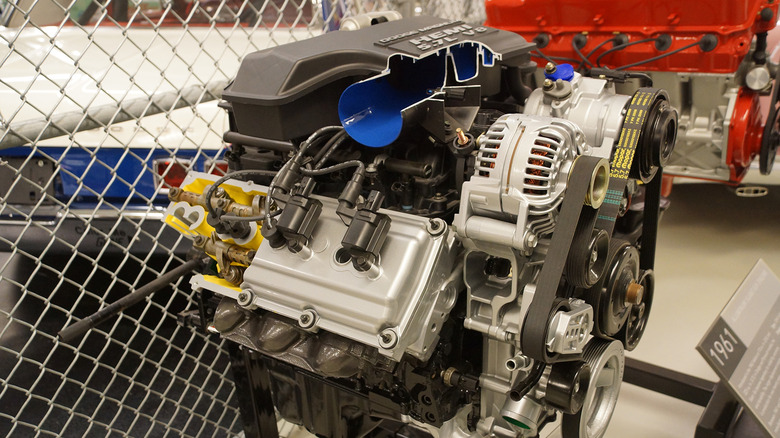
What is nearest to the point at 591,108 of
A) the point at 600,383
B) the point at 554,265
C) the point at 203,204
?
the point at 554,265

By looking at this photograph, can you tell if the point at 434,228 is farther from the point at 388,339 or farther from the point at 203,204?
the point at 203,204

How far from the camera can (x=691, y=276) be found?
339 cm

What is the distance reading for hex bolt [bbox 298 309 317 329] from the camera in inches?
49.5

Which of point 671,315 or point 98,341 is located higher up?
point 671,315

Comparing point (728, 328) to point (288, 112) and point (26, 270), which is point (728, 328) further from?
point (26, 270)

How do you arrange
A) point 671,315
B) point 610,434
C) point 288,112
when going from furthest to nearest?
point 671,315 < point 610,434 < point 288,112

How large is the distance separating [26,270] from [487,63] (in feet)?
9.22

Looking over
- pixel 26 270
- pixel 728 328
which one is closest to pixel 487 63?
pixel 728 328

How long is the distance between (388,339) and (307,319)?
0.19 metres

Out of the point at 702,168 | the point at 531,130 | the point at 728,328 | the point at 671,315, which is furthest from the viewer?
the point at 671,315

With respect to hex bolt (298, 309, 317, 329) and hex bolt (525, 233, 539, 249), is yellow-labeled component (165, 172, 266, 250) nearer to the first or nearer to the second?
hex bolt (298, 309, 317, 329)

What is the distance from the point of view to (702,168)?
2.72 meters

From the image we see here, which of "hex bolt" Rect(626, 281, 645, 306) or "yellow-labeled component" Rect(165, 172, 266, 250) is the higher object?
"hex bolt" Rect(626, 281, 645, 306)

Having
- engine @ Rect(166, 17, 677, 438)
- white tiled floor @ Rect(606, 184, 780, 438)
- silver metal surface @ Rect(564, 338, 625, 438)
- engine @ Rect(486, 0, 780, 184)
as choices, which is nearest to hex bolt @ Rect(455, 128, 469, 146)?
engine @ Rect(166, 17, 677, 438)
